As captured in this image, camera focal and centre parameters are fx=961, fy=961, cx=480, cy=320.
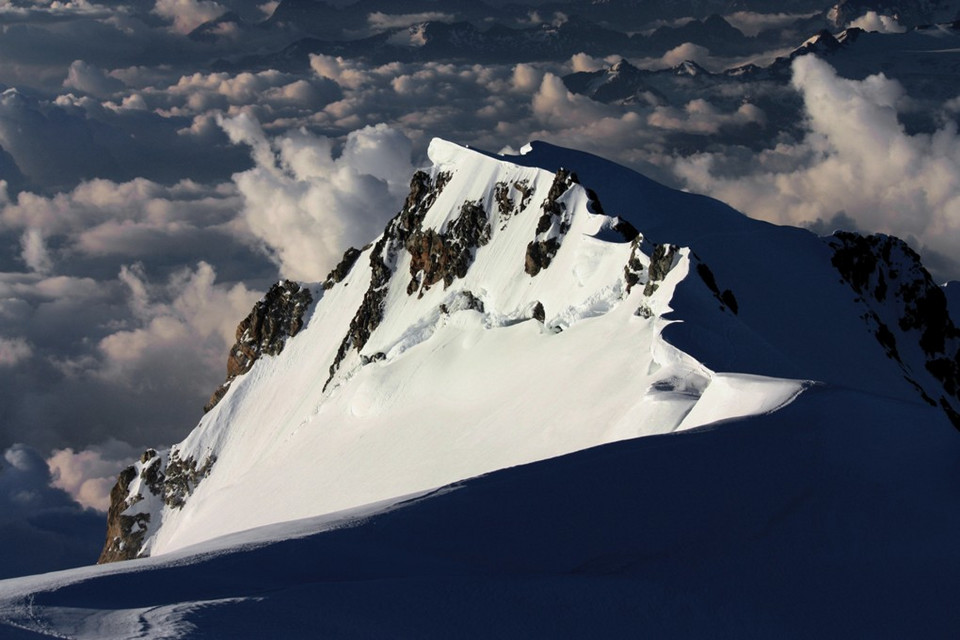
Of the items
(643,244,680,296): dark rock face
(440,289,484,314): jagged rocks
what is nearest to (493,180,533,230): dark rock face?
(440,289,484,314): jagged rocks

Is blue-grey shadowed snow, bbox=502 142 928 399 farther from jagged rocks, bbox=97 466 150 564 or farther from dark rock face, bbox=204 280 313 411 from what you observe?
jagged rocks, bbox=97 466 150 564

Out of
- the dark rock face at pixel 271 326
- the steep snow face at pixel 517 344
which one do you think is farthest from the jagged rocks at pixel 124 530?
the dark rock face at pixel 271 326

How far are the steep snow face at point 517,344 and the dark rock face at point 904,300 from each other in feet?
11.4

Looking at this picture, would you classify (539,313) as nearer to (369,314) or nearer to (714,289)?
(714,289)

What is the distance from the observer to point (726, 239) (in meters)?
81.2

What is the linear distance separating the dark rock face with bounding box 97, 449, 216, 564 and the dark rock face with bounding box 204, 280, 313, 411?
32.4ft

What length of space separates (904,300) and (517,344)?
133ft

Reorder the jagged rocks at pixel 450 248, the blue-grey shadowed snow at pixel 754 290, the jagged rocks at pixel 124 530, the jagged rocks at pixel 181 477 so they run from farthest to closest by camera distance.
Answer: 1. the jagged rocks at pixel 124 530
2. the jagged rocks at pixel 181 477
3. the jagged rocks at pixel 450 248
4. the blue-grey shadowed snow at pixel 754 290

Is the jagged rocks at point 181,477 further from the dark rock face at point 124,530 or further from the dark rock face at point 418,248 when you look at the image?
the dark rock face at point 418,248

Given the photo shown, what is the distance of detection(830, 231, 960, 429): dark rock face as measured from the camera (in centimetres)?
8293

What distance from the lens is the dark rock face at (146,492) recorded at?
11075 centimetres

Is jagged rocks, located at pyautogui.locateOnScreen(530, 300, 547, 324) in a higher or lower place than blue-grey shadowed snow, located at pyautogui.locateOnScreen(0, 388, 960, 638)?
higher

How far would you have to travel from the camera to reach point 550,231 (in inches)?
2940

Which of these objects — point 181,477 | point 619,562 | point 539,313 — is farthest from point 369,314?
point 619,562
